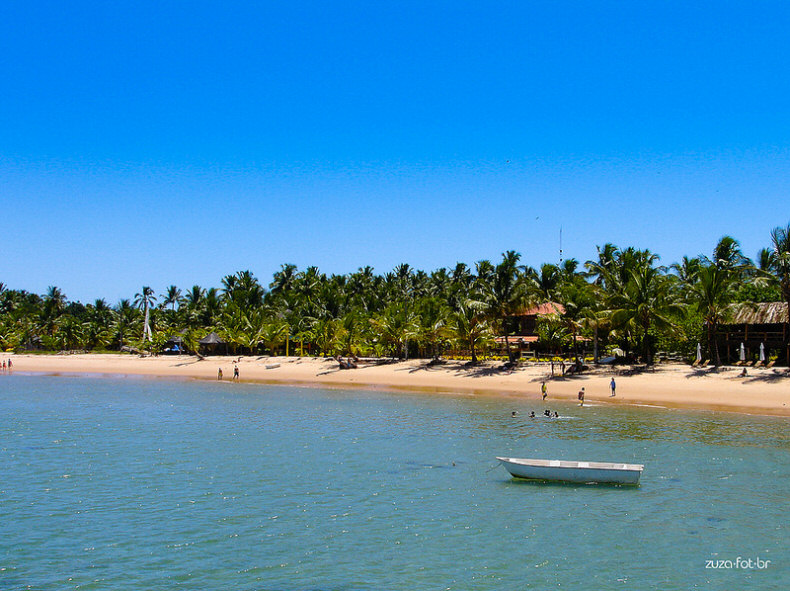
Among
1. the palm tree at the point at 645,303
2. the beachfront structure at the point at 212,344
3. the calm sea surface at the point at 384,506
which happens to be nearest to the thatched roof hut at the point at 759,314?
the palm tree at the point at 645,303

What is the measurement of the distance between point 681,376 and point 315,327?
36.6m

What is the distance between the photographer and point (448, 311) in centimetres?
6088

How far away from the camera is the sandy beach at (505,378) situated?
136ft

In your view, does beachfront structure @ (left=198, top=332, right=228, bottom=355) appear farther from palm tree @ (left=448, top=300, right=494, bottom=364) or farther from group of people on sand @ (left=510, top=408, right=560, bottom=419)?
group of people on sand @ (left=510, top=408, right=560, bottom=419)

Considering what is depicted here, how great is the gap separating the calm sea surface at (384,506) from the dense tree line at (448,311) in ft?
50.2

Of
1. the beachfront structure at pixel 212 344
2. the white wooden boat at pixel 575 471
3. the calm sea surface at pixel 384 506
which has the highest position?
the beachfront structure at pixel 212 344

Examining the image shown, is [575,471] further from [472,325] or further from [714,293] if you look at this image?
[472,325]

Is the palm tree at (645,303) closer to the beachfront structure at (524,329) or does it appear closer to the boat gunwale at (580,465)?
the beachfront structure at (524,329)

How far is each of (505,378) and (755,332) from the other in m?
19.6

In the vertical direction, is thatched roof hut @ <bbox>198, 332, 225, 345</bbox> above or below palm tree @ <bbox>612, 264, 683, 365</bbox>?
below

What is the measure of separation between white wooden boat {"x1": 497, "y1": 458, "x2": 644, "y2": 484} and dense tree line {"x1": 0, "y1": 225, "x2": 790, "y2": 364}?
26.6 meters

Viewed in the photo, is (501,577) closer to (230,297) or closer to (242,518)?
(242,518)

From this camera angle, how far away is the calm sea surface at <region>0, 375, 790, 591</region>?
14727 millimetres

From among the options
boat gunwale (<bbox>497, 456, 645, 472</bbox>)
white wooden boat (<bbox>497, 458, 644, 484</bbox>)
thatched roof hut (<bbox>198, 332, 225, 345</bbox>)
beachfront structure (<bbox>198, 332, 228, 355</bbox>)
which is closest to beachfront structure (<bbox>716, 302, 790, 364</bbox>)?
boat gunwale (<bbox>497, 456, 645, 472</bbox>)
